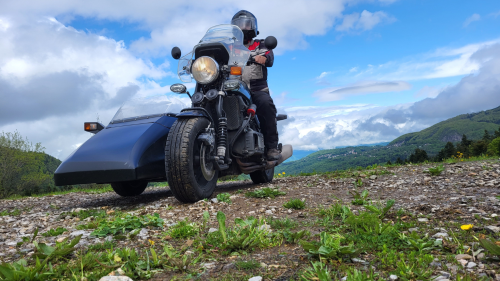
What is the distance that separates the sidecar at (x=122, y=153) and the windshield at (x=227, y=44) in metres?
0.95

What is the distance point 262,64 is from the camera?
6.15m

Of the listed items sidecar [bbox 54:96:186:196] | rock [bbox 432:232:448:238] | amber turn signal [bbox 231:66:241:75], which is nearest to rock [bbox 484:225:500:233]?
rock [bbox 432:232:448:238]

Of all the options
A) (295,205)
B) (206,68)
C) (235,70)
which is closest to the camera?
(295,205)

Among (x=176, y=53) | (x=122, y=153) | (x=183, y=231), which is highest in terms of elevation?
(x=176, y=53)

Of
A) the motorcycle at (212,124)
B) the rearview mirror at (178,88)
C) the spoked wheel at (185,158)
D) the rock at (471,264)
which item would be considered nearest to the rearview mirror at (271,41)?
the motorcycle at (212,124)

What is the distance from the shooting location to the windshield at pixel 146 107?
6.04 meters

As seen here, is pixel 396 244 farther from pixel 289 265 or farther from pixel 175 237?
pixel 175 237

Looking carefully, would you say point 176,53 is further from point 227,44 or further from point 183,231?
point 183,231

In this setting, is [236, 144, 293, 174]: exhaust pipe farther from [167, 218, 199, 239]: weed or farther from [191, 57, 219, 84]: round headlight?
[167, 218, 199, 239]: weed

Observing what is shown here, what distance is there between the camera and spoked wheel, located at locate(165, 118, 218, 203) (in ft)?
14.3

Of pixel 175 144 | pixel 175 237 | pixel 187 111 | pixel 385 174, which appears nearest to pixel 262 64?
pixel 187 111

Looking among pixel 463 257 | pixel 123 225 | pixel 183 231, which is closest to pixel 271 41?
pixel 183 231

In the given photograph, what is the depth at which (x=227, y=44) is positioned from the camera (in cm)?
548

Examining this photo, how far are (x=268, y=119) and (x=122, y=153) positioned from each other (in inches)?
117
